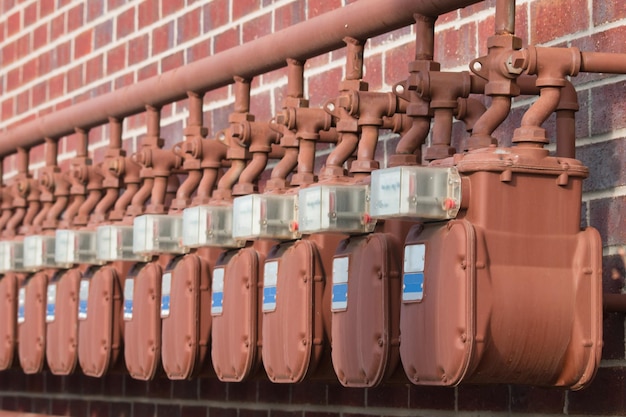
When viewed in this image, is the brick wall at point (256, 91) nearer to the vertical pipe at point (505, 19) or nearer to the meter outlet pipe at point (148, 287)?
the vertical pipe at point (505, 19)

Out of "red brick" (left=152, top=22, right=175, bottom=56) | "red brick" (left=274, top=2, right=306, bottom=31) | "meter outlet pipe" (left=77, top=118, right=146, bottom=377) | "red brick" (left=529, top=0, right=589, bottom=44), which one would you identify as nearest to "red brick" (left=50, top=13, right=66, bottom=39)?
"red brick" (left=152, top=22, right=175, bottom=56)

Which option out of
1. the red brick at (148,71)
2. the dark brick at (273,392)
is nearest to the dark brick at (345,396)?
the dark brick at (273,392)

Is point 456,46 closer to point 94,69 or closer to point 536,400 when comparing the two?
point 536,400

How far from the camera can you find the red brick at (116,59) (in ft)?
14.8

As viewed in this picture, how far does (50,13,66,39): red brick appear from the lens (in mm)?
4977

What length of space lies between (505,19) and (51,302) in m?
1.76

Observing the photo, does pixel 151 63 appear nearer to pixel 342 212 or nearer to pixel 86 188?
pixel 86 188

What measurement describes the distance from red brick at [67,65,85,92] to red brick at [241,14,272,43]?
3.43 ft

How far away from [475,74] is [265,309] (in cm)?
63

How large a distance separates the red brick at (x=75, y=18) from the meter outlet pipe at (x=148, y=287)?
144 cm

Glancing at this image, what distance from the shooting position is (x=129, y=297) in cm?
351

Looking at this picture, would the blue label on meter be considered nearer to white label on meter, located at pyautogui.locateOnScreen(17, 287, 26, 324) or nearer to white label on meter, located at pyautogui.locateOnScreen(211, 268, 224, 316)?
white label on meter, located at pyautogui.locateOnScreen(211, 268, 224, 316)

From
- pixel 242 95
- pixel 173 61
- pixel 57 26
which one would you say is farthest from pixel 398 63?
pixel 57 26

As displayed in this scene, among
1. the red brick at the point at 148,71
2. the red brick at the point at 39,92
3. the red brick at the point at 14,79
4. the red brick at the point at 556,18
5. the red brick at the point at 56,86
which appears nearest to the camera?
the red brick at the point at 556,18
